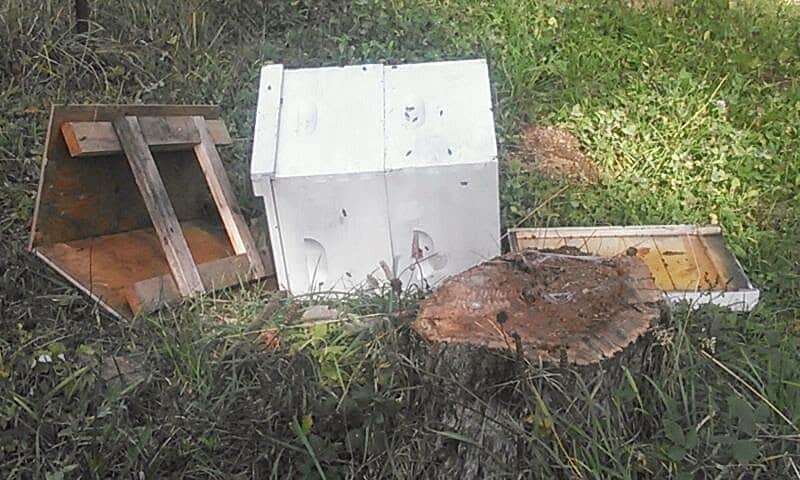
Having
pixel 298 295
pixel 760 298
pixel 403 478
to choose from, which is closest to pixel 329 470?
pixel 403 478

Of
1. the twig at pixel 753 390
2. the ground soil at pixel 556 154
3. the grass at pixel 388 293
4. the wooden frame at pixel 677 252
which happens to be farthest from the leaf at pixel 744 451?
the ground soil at pixel 556 154

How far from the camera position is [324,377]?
7.78 ft

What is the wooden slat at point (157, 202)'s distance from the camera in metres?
2.92

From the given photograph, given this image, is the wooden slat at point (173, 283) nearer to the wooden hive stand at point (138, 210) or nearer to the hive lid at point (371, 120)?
the wooden hive stand at point (138, 210)

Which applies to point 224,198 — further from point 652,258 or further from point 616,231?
point 652,258

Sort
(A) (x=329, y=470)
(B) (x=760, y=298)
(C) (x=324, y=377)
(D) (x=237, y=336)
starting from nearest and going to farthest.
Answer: (A) (x=329, y=470) → (C) (x=324, y=377) → (D) (x=237, y=336) → (B) (x=760, y=298)

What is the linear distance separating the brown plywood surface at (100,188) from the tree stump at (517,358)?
148 centimetres

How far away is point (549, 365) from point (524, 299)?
0.84 ft

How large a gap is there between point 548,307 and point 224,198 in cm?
155

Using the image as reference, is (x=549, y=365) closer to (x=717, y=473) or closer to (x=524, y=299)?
(x=524, y=299)

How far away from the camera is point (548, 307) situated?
2143mm

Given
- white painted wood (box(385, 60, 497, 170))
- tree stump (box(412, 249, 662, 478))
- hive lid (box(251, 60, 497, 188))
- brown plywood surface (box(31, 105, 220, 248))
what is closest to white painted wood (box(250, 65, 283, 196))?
hive lid (box(251, 60, 497, 188))

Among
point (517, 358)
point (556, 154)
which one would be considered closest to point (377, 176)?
point (517, 358)

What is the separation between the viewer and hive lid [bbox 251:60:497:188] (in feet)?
8.79
